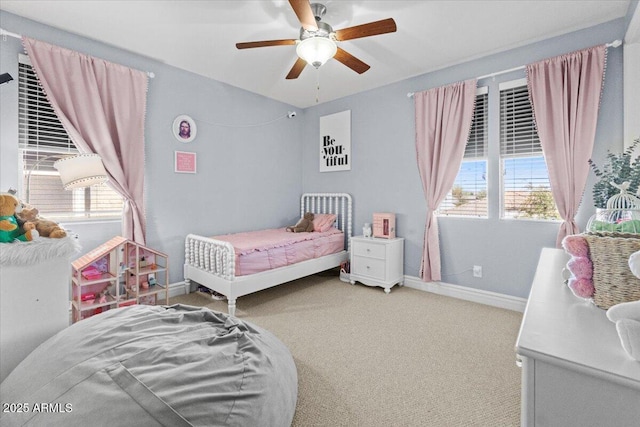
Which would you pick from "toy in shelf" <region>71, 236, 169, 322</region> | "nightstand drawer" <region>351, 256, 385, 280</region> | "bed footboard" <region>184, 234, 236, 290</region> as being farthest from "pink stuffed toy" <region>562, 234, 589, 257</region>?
"toy in shelf" <region>71, 236, 169, 322</region>

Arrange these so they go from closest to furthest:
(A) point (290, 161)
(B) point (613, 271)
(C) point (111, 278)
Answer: (B) point (613, 271), (C) point (111, 278), (A) point (290, 161)

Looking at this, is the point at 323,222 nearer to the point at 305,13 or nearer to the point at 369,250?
the point at 369,250

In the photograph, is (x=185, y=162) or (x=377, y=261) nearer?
(x=185, y=162)

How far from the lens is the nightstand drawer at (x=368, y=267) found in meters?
3.56

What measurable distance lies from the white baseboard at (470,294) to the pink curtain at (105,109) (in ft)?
10.5

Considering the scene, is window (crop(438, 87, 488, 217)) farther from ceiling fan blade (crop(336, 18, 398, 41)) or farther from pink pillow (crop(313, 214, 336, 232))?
ceiling fan blade (crop(336, 18, 398, 41))

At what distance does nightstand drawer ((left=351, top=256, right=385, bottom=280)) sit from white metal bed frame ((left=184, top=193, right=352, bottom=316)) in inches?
12.2

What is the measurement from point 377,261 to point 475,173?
59.0 inches

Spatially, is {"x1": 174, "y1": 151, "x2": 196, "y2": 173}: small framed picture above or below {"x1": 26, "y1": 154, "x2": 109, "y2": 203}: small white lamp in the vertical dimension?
above

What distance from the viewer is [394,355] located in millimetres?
2131

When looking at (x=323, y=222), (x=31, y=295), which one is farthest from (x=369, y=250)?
(x=31, y=295)

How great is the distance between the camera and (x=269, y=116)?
4.38 m

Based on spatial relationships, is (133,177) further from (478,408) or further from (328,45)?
(478,408)

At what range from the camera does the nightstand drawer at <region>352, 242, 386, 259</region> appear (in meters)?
3.55
